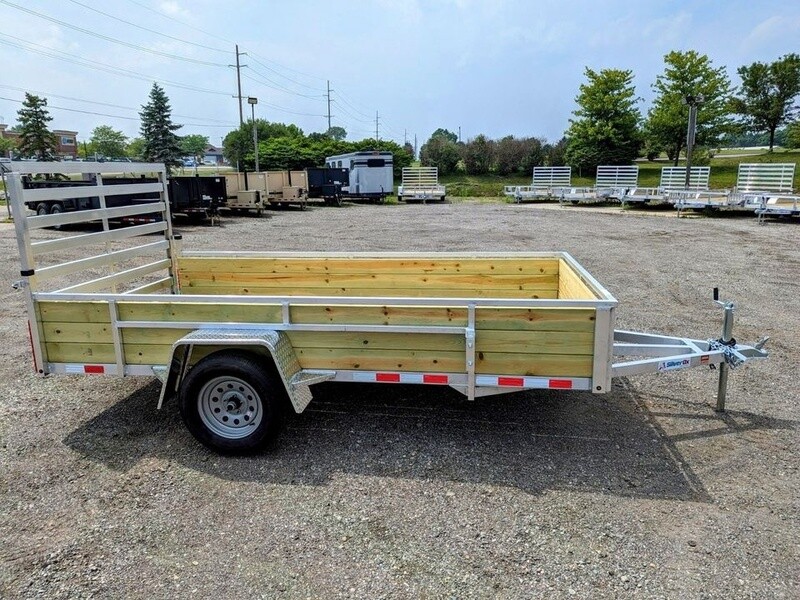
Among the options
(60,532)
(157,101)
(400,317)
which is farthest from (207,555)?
(157,101)

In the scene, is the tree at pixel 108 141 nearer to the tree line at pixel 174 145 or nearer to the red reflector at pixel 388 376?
the tree line at pixel 174 145

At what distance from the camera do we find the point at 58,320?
3.82 meters

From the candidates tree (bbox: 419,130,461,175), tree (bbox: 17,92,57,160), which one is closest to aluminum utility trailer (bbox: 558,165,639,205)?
tree (bbox: 419,130,461,175)

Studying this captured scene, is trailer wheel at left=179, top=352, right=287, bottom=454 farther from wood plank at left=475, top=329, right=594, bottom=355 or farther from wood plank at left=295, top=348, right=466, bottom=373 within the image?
wood plank at left=475, top=329, right=594, bottom=355

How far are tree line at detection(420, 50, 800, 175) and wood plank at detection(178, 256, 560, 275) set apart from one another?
3971 cm

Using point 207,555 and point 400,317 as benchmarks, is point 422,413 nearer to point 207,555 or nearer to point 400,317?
point 400,317

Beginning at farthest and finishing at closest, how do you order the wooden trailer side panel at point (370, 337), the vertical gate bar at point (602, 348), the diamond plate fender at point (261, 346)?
the diamond plate fender at point (261, 346) → the wooden trailer side panel at point (370, 337) → the vertical gate bar at point (602, 348)

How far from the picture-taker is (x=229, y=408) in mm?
3787

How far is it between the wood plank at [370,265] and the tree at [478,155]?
46847mm

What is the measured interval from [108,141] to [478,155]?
84.7m

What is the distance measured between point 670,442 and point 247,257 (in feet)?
12.8

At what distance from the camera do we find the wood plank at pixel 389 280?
5242 millimetres

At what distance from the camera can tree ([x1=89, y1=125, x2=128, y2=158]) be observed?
4023 inches

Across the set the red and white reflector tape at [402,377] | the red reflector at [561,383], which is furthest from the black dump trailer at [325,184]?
the red reflector at [561,383]
